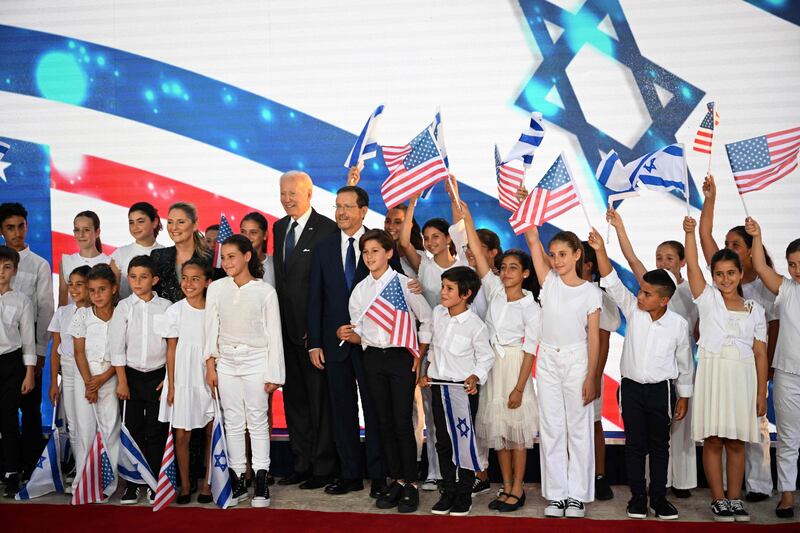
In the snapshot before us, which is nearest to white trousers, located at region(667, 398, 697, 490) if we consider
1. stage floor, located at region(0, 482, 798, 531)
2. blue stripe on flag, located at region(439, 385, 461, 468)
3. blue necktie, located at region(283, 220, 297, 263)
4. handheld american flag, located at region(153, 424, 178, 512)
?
stage floor, located at region(0, 482, 798, 531)

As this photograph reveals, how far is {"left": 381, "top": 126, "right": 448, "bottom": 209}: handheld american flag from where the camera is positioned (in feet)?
15.3

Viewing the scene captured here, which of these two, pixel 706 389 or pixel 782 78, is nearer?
pixel 706 389

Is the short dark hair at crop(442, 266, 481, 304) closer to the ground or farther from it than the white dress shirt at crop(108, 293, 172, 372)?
farther from it

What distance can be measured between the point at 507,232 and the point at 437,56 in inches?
54.6

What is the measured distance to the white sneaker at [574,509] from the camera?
4.27 m

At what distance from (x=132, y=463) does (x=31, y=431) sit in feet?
3.11

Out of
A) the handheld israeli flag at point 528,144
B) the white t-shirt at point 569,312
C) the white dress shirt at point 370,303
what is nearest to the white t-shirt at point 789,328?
the white t-shirt at point 569,312

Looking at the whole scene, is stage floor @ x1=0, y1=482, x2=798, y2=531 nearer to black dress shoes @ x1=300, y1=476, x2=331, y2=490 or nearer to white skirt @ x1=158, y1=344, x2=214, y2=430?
black dress shoes @ x1=300, y1=476, x2=331, y2=490

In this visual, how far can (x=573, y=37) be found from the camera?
6.06 metres

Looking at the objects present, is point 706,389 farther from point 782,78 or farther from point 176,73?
point 176,73

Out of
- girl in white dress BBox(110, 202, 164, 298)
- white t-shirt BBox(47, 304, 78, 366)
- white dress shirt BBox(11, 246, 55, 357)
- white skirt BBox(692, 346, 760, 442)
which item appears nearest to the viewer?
white skirt BBox(692, 346, 760, 442)

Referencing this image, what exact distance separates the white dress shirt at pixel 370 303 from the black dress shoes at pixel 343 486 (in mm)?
800

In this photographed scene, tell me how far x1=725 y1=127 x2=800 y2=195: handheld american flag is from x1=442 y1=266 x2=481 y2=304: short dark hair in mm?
1508

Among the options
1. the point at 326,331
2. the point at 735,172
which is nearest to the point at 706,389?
the point at 735,172
